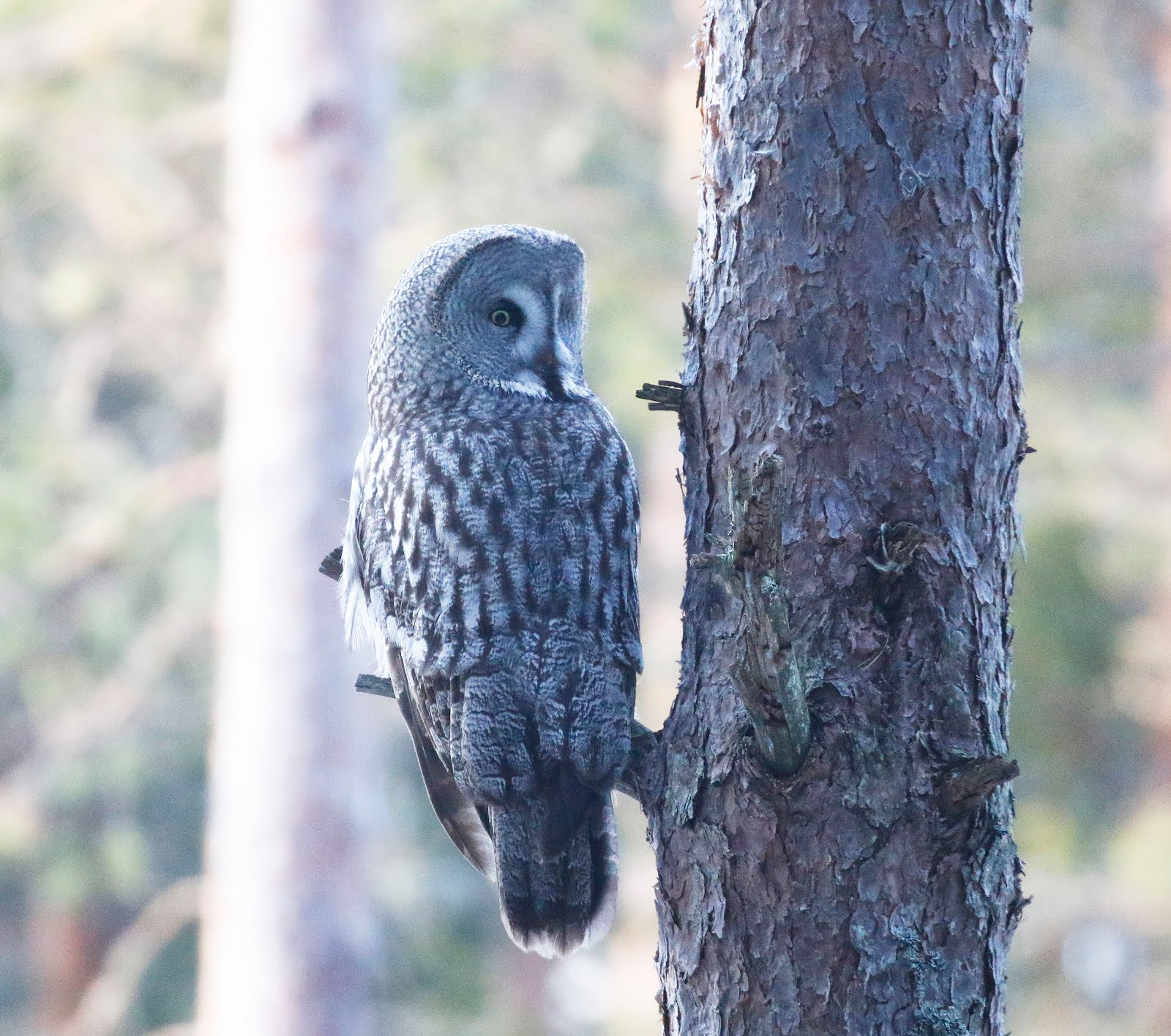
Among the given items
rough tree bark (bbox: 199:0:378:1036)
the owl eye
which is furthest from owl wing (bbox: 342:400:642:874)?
rough tree bark (bbox: 199:0:378:1036)

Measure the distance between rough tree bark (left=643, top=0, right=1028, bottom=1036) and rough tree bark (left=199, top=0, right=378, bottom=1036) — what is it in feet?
12.9

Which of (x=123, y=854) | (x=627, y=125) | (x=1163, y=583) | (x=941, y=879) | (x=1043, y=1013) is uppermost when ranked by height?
(x=627, y=125)

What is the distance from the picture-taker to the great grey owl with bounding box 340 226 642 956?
273cm

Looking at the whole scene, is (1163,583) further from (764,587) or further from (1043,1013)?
(764,587)

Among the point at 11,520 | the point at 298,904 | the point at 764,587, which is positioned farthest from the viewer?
the point at 11,520

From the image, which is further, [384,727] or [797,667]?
[384,727]

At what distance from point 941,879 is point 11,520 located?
8.52 meters

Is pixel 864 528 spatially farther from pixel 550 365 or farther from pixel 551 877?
pixel 550 365

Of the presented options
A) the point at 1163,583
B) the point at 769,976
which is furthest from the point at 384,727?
the point at 769,976

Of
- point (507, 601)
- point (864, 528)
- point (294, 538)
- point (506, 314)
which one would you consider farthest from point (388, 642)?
point (294, 538)

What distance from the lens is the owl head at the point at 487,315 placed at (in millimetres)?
3275

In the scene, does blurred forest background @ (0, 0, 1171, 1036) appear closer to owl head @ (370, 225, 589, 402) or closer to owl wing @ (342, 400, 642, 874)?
owl head @ (370, 225, 589, 402)

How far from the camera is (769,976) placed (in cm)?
221

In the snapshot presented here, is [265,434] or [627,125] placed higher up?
[627,125]
